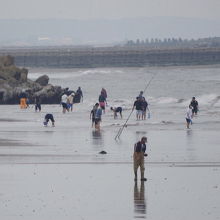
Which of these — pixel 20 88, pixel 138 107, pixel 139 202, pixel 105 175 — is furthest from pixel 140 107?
pixel 139 202

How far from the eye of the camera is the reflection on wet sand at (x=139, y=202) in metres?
17.9

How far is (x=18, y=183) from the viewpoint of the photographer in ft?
69.0

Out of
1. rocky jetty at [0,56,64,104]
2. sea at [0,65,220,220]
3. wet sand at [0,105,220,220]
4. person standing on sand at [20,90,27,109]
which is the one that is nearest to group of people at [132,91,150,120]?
sea at [0,65,220,220]

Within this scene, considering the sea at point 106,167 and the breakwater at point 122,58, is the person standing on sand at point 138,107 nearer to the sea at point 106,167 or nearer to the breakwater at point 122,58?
the sea at point 106,167

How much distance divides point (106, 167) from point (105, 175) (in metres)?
1.49

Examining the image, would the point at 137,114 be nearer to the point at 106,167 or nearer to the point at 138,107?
the point at 138,107

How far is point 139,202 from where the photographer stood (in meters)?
19.0

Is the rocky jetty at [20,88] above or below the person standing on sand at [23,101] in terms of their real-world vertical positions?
above

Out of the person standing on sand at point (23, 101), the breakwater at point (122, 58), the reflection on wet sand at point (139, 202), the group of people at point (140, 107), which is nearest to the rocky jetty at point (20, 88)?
the person standing on sand at point (23, 101)

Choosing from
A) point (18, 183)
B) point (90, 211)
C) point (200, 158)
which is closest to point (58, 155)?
point (200, 158)

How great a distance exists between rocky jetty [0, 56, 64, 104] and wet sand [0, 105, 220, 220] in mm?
17700

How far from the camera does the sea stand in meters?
18.3

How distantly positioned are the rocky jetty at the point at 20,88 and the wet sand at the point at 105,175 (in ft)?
58.1

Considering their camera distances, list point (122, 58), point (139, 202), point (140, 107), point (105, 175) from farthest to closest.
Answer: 1. point (122, 58)
2. point (140, 107)
3. point (105, 175)
4. point (139, 202)
